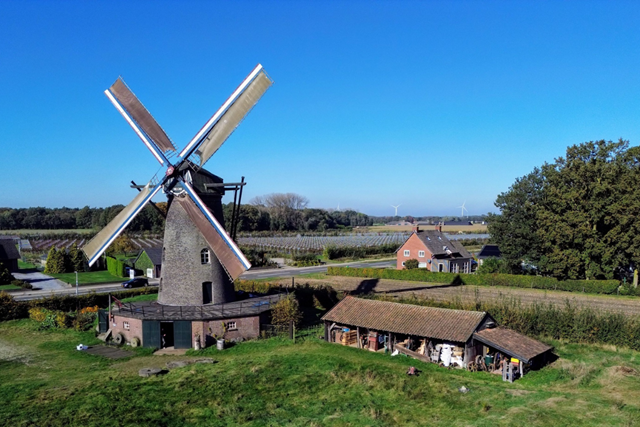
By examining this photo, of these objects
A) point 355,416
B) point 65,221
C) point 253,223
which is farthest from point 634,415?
point 65,221

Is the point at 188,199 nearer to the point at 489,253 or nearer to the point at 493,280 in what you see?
the point at 493,280

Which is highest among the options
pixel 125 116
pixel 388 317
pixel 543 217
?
pixel 125 116

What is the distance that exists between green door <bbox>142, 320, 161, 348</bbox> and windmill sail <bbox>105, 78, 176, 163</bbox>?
9.35 m

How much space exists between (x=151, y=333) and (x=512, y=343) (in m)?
18.4

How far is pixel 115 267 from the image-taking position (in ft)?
179

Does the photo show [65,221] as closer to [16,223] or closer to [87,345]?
[16,223]

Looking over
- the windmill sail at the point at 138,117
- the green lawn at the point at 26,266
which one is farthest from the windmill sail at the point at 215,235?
the green lawn at the point at 26,266

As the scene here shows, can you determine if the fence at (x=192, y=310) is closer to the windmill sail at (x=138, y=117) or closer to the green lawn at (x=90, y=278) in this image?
the windmill sail at (x=138, y=117)

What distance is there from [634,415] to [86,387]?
20014 mm

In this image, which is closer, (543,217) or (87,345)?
(87,345)

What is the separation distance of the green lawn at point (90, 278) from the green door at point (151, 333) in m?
25.6

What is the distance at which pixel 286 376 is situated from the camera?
20.2 meters

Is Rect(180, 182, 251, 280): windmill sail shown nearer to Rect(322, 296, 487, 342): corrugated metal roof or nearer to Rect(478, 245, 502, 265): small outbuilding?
Rect(322, 296, 487, 342): corrugated metal roof

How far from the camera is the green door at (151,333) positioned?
25.6 m
